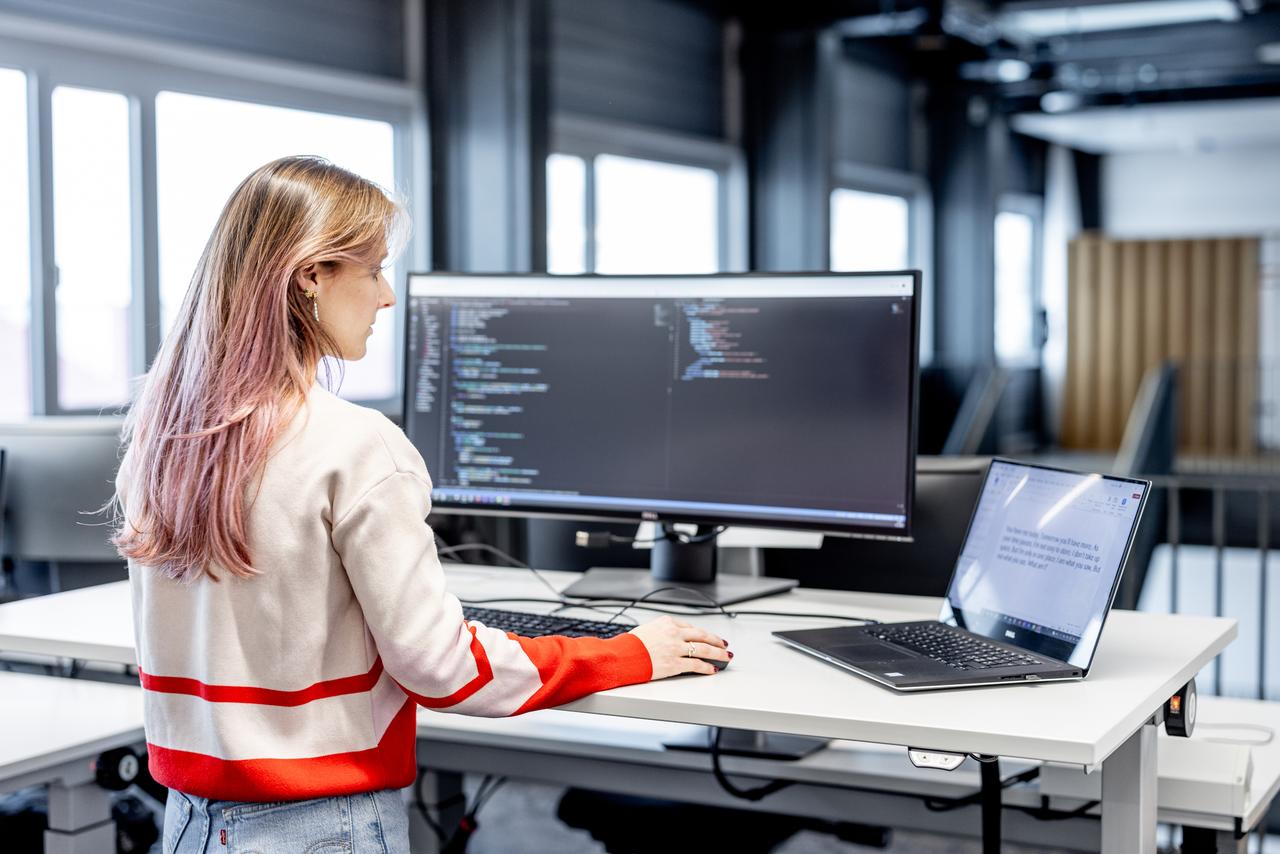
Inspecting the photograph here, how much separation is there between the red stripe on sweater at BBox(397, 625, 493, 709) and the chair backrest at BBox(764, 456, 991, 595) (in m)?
0.79

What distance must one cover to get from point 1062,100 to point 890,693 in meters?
8.01

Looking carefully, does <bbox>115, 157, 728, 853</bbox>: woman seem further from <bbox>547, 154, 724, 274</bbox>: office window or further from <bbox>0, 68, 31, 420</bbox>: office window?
<bbox>547, 154, 724, 274</bbox>: office window

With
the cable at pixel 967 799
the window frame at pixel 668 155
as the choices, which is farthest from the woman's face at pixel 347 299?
the window frame at pixel 668 155

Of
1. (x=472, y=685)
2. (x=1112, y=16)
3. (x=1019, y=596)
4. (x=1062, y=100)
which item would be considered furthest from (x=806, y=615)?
(x=1062, y=100)

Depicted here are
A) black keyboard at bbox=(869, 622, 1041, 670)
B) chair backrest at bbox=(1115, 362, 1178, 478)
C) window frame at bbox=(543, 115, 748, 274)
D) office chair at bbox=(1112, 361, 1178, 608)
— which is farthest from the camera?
chair backrest at bbox=(1115, 362, 1178, 478)

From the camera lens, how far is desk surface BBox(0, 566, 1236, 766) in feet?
4.05

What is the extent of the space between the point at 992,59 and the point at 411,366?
22.9 ft

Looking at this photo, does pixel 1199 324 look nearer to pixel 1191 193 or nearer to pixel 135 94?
pixel 1191 193

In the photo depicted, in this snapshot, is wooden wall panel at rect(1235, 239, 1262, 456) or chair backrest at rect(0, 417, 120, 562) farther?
wooden wall panel at rect(1235, 239, 1262, 456)

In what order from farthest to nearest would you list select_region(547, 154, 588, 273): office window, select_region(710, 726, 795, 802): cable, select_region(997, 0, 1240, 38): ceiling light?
select_region(997, 0, 1240, 38): ceiling light
select_region(547, 154, 588, 273): office window
select_region(710, 726, 795, 802): cable

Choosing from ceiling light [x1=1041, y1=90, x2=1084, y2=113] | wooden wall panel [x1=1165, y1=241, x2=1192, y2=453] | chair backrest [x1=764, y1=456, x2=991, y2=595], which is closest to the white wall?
wooden wall panel [x1=1165, y1=241, x2=1192, y2=453]

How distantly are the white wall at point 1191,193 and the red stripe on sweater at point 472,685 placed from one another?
10638 millimetres

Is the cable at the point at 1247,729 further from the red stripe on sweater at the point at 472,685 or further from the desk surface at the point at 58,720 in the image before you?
the desk surface at the point at 58,720

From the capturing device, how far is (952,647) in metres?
1.52
